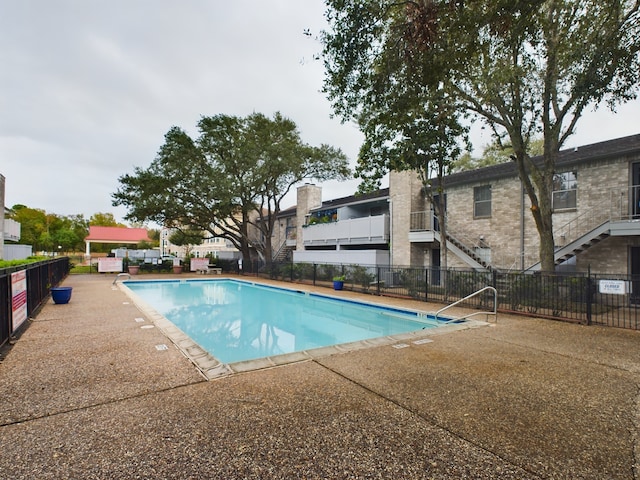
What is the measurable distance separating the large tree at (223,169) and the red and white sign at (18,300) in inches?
635

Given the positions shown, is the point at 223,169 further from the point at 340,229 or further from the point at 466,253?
the point at 466,253

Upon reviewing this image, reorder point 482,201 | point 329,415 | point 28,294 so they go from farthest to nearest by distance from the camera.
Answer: point 482,201, point 28,294, point 329,415

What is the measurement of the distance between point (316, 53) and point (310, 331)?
7.65 meters

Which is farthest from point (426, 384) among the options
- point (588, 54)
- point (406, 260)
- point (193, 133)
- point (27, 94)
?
point (193, 133)

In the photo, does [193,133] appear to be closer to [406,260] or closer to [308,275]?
[308,275]

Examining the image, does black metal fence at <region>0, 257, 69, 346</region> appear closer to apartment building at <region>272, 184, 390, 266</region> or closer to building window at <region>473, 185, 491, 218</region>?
apartment building at <region>272, 184, 390, 266</region>

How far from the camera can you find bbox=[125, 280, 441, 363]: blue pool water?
8.80 metres

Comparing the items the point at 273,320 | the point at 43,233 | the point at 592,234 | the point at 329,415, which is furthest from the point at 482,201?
the point at 43,233

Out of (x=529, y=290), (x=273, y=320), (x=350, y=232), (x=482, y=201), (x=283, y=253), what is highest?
(x=482, y=201)

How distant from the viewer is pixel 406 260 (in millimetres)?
18062

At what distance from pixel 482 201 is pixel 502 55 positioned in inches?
307

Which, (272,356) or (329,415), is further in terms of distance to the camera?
(272,356)

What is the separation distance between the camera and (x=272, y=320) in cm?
1185

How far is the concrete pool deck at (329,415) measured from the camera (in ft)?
8.12
